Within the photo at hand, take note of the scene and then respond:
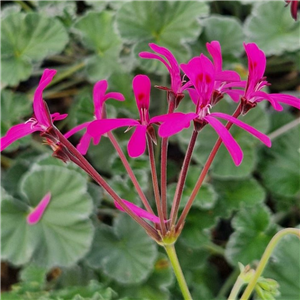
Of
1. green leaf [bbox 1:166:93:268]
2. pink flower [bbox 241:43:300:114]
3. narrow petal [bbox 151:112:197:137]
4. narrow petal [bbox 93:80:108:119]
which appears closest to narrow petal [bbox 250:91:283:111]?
pink flower [bbox 241:43:300:114]

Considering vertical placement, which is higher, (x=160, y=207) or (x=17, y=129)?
(x=17, y=129)

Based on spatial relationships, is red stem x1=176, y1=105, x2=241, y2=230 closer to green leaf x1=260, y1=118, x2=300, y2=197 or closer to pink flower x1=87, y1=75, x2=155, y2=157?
pink flower x1=87, y1=75, x2=155, y2=157

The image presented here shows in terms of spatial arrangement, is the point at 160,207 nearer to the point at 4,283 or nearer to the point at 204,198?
the point at 204,198

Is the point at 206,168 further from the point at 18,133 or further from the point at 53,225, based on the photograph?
the point at 53,225

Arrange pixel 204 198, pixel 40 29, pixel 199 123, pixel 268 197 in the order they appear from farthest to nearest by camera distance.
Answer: pixel 268 197
pixel 40 29
pixel 204 198
pixel 199 123

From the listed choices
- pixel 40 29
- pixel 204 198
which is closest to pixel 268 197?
pixel 204 198

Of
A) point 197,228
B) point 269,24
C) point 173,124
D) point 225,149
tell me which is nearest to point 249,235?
point 197,228

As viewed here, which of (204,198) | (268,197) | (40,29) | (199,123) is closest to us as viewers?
(199,123)

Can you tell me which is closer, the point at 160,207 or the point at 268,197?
the point at 160,207
